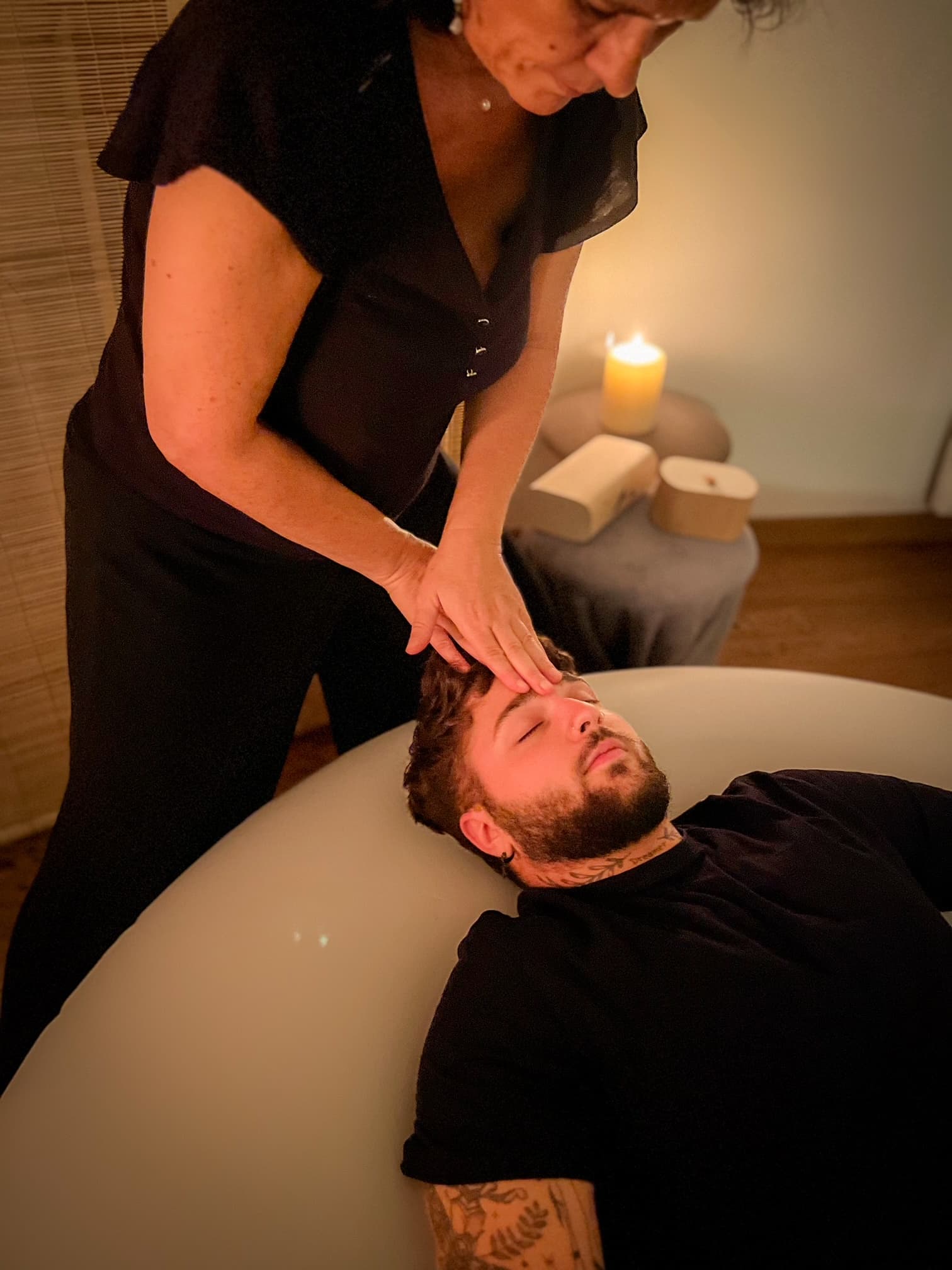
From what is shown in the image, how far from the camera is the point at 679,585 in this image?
58.8 inches

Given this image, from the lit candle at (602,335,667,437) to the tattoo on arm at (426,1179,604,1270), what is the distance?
134 centimetres

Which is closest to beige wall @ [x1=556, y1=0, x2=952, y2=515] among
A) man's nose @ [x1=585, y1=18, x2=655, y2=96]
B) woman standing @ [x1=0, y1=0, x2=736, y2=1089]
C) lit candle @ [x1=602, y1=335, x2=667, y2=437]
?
lit candle @ [x1=602, y1=335, x2=667, y2=437]

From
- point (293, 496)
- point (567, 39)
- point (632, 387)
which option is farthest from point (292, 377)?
point (632, 387)

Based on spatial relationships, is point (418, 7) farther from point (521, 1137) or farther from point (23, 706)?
point (23, 706)

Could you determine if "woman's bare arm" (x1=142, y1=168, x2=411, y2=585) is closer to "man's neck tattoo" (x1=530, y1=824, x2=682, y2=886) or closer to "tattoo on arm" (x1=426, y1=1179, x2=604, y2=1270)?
"man's neck tattoo" (x1=530, y1=824, x2=682, y2=886)

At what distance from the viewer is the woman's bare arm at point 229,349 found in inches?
25.2

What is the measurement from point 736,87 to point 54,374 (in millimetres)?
1317

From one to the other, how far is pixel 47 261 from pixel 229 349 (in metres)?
0.58

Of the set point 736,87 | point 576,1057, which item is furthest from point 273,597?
point 736,87

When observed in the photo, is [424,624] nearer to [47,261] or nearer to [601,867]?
[601,867]

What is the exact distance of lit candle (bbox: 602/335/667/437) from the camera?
171 cm

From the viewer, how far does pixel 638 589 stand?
149cm

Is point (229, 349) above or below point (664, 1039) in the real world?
above

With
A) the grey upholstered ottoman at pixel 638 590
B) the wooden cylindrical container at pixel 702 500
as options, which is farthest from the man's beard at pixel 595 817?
the wooden cylindrical container at pixel 702 500
